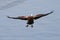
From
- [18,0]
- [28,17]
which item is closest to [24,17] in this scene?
[28,17]

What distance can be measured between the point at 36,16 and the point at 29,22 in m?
0.07

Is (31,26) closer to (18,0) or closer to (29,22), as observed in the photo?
(29,22)

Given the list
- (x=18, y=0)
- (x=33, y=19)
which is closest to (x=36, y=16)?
(x=33, y=19)

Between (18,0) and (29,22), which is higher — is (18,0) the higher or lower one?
the higher one

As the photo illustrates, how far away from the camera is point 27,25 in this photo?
206 centimetres

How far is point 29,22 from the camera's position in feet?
6.61

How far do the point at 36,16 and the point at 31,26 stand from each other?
0.29ft

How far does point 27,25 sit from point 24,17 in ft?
0.22

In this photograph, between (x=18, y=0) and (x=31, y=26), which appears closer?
(x=31, y=26)

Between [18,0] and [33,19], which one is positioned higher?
[18,0]

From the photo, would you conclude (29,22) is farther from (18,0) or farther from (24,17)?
(18,0)

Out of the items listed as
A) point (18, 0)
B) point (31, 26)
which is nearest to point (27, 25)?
point (31, 26)

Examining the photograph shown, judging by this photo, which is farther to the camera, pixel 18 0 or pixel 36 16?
pixel 18 0

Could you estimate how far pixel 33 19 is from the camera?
6.71 ft
